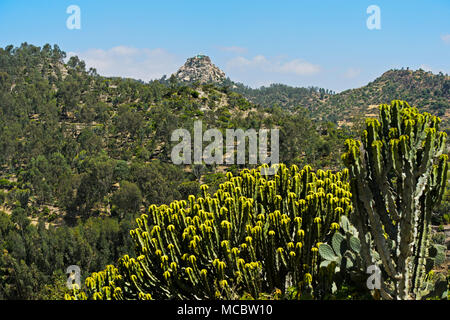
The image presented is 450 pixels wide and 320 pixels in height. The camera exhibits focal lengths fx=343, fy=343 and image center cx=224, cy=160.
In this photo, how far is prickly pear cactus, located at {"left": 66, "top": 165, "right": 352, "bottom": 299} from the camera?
6.38 metres

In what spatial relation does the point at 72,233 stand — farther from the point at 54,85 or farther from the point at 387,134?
the point at 54,85

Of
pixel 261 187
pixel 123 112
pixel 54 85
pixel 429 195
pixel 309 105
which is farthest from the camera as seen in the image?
pixel 309 105

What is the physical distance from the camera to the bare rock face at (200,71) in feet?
503

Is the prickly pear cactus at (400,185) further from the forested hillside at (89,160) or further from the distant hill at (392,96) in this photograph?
the distant hill at (392,96)

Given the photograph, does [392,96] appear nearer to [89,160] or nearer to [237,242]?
[89,160]

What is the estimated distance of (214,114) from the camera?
205ft

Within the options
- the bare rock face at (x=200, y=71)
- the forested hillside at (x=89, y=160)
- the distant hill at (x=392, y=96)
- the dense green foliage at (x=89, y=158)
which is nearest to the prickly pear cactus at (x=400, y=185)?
the dense green foliage at (x=89, y=158)

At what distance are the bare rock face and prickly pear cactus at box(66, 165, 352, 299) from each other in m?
147

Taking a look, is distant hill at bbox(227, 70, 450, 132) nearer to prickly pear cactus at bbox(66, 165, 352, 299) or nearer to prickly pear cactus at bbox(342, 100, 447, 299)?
prickly pear cactus at bbox(66, 165, 352, 299)

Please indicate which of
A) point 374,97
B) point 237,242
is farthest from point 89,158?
point 374,97

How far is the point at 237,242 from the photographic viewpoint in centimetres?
734

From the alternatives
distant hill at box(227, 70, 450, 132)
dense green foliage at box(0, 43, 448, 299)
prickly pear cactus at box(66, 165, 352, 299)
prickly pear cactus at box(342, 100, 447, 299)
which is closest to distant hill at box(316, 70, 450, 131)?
distant hill at box(227, 70, 450, 132)
